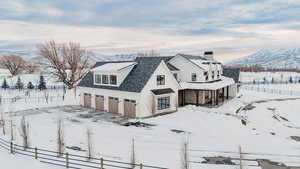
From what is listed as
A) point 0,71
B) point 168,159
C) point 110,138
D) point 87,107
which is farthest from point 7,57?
point 168,159

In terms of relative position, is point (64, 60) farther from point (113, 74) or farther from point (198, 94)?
point (198, 94)

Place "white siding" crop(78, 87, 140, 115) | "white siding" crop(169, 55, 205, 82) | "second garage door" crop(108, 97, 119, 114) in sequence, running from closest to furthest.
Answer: "white siding" crop(78, 87, 140, 115) < "second garage door" crop(108, 97, 119, 114) < "white siding" crop(169, 55, 205, 82)

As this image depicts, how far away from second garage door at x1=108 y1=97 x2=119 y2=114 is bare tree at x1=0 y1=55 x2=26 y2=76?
256 ft

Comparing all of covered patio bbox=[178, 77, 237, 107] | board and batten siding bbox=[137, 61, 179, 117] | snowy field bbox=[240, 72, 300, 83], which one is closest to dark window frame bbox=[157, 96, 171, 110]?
board and batten siding bbox=[137, 61, 179, 117]

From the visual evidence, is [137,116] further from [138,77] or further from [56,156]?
[56,156]

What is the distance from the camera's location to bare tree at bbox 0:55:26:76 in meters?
90.1

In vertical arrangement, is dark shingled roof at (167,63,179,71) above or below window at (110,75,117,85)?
above

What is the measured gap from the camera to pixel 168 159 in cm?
1502

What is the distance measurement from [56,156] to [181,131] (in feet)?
38.6

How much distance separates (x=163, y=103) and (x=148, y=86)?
324 cm

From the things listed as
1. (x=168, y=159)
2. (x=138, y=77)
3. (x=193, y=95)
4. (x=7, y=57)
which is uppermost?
(x=7, y=57)

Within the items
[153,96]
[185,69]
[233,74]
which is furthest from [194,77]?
[233,74]

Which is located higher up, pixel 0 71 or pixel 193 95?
pixel 0 71

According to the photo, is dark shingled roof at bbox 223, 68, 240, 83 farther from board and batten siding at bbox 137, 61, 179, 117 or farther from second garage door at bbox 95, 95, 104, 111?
second garage door at bbox 95, 95, 104, 111
